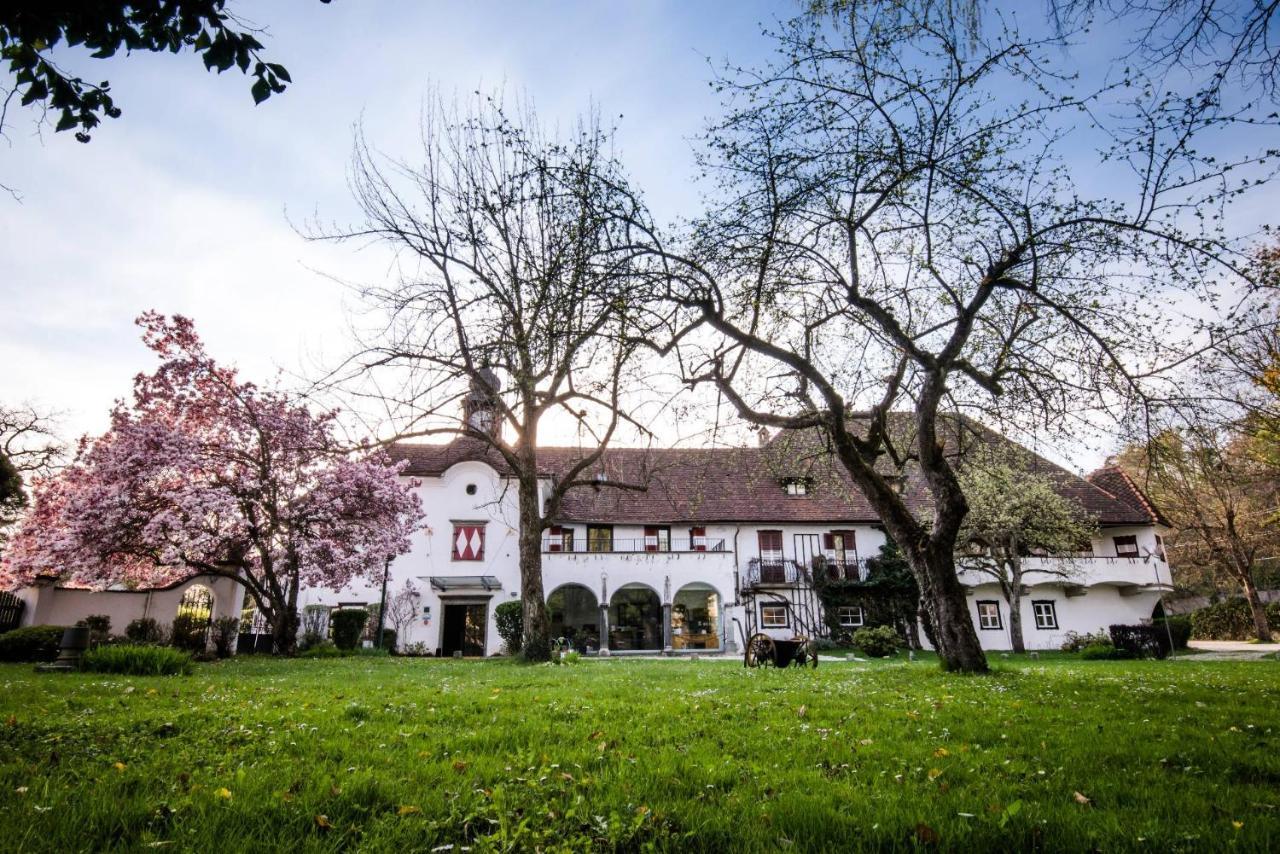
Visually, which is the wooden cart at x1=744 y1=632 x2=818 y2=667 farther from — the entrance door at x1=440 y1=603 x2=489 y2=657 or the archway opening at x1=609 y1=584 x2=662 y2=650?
the archway opening at x1=609 y1=584 x2=662 y2=650

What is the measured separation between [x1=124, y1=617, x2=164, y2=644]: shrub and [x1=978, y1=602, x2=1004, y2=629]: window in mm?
30901

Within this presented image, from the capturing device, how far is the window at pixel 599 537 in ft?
97.6

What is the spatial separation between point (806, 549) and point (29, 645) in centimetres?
2635

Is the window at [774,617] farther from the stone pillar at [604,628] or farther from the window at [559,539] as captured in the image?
the window at [559,539]

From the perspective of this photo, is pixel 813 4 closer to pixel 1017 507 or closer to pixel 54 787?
pixel 54 787

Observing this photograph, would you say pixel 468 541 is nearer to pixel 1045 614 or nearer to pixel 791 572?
pixel 791 572

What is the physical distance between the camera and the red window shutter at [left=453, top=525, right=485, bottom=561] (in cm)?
2864

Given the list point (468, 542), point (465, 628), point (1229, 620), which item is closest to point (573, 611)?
point (465, 628)

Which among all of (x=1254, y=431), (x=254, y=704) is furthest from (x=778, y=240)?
(x=254, y=704)

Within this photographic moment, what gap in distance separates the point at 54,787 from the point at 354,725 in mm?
1957

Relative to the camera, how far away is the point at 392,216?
48.7 ft

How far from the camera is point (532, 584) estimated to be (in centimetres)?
1686

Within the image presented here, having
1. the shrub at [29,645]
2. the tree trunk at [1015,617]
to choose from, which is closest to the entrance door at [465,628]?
the shrub at [29,645]

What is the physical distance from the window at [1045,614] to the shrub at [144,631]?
3319 cm
